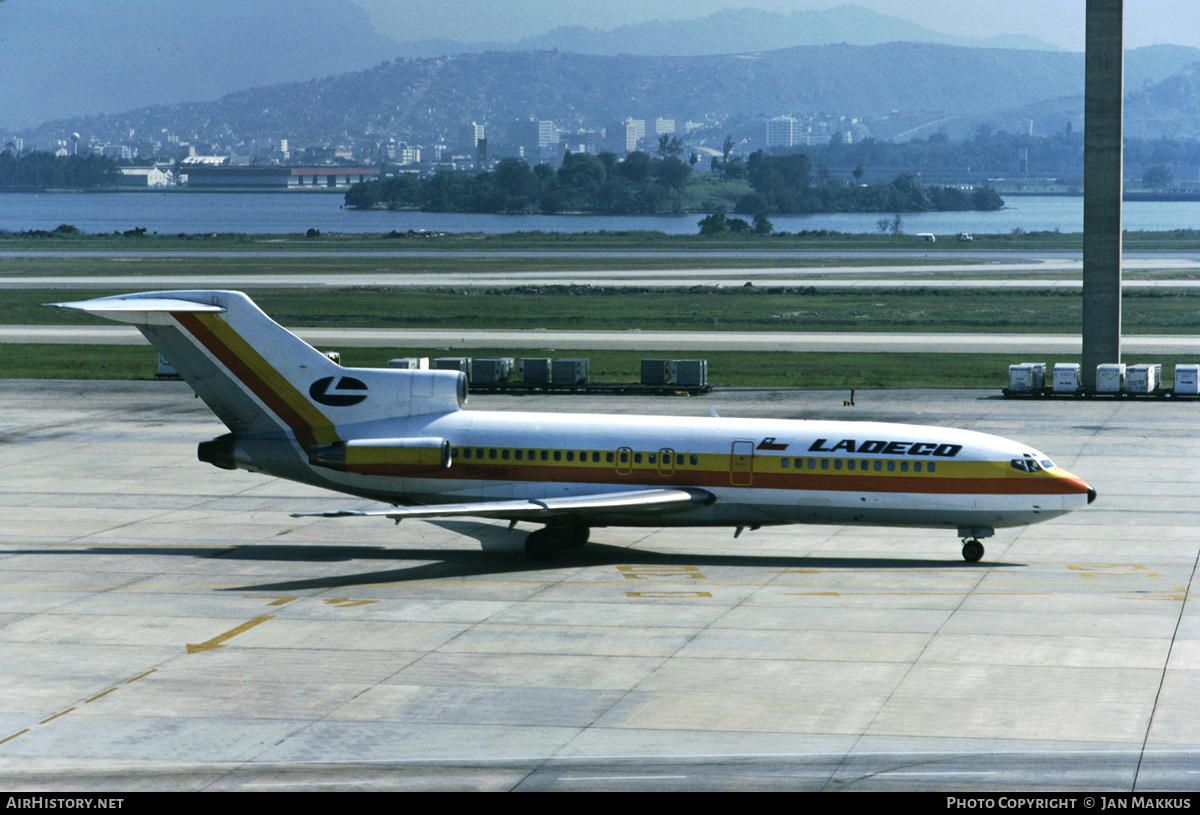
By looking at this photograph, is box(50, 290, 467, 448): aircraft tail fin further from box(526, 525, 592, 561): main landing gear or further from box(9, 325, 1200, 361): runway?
box(9, 325, 1200, 361): runway

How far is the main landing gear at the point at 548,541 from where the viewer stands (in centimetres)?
3591

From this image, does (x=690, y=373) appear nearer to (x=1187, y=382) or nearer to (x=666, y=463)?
(x=1187, y=382)

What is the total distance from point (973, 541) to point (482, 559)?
12.7m

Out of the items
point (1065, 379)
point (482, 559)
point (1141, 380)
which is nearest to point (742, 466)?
point (482, 559)

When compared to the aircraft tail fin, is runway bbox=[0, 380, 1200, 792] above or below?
below

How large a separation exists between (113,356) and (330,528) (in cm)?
4754

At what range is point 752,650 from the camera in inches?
1065

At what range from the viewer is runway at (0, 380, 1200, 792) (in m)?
20.9

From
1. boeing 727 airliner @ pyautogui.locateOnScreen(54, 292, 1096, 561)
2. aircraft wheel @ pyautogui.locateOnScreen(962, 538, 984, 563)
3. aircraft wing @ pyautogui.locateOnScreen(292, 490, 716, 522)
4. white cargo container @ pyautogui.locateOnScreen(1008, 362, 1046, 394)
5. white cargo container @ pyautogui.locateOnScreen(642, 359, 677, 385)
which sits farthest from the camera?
white cargo container @ pyautogui.locateOnScreen(642, 359, 677, 385)

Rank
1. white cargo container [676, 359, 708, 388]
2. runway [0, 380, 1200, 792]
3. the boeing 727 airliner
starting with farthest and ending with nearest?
white cargo container [676, 359, 708, 388], the boeing 727 airliner, runway [0, 380, 1200, 792]

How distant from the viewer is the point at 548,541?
1414 inches

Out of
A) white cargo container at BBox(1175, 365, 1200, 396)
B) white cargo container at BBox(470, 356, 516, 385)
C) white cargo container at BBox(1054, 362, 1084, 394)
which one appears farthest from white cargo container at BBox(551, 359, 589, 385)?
white cargo container at BBox(1175, 365, 1200, 396)

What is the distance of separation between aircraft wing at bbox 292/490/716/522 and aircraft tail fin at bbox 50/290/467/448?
3.29 meters

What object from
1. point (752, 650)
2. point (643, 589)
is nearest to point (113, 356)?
point (643, 589)
